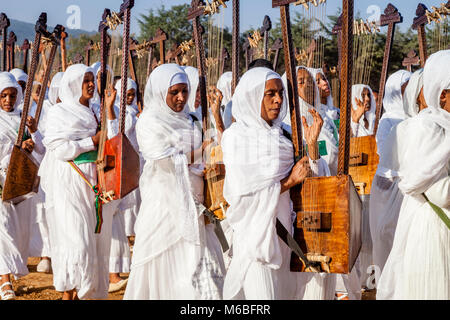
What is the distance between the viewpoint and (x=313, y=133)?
4641mm

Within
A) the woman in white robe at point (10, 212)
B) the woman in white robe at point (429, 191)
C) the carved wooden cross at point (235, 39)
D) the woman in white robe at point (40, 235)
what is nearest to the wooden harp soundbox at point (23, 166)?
the woman in white robe at point (10, 212)

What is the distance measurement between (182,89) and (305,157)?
1.77m

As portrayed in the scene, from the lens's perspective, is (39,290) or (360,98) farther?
(360,98)

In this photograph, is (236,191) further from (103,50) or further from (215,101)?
(103,50)

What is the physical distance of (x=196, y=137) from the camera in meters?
5.93

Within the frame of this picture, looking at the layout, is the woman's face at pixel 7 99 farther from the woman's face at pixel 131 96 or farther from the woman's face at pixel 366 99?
the woman's face at pixel 366 99

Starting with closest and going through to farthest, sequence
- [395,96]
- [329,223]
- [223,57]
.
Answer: [329,223] < [395,96] < [223,57]

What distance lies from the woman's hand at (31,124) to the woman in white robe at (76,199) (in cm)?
68

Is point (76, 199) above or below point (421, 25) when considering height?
below

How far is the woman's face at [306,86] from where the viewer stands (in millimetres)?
6312

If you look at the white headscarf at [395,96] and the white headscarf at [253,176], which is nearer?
the white headscarf at [253,176]

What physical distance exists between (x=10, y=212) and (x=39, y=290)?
104cm

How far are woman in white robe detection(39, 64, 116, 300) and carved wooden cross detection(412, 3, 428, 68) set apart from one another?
3045 mm

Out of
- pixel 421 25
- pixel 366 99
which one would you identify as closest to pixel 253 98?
pixel 421 25
